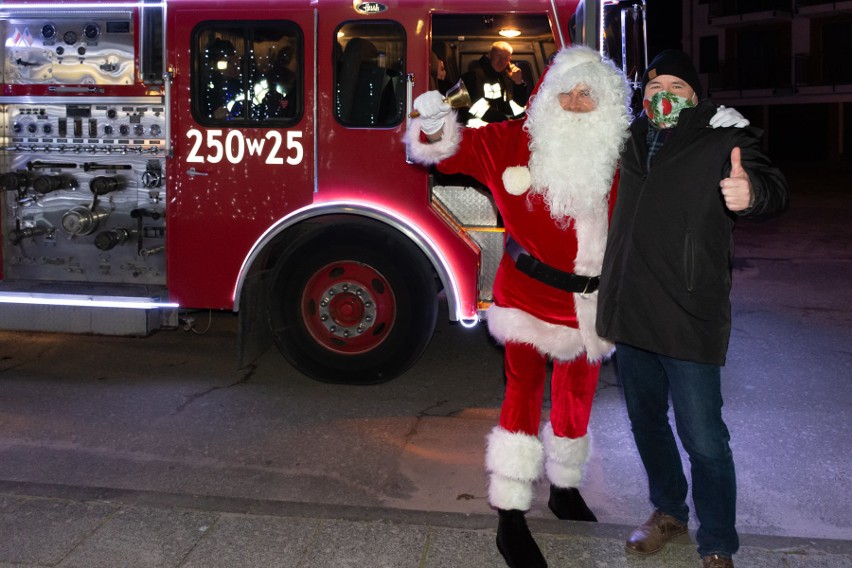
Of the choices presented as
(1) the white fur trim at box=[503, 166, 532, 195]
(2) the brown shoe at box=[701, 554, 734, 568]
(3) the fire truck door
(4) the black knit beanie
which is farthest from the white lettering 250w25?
(2) the brown shoe at box=[701, 554, 734, 568]

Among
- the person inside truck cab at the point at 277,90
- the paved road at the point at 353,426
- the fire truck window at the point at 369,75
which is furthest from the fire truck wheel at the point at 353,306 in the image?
the person inside truck cab at the point at 277,90

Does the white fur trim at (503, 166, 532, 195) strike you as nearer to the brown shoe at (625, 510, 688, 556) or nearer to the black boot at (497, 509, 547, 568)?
the black boot at (497, 509, 547, 568)

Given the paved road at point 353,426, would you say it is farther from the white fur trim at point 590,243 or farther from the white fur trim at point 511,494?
the white fur trim at point 590,243

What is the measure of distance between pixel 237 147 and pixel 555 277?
314cm

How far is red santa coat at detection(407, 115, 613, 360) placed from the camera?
3809 millimetres

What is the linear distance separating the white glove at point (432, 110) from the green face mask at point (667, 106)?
85 centimetres

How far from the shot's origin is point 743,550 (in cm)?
371

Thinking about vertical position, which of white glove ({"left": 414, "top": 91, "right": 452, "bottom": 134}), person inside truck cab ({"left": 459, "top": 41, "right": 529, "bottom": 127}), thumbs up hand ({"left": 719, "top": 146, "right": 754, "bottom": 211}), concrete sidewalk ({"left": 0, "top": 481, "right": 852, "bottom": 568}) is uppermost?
person inside truck cab ({"left": 459, "top": 41, "right": 529, "bottom": 127})

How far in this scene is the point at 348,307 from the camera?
629 centimetres

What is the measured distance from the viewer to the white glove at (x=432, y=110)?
3.81m

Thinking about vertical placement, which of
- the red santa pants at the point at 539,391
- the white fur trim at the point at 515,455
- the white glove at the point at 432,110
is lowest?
the white fur trim at the point at 515,455

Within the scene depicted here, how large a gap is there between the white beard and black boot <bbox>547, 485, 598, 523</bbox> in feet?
4.00

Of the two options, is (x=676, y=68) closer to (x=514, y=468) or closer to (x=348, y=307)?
(x=514, y=468)

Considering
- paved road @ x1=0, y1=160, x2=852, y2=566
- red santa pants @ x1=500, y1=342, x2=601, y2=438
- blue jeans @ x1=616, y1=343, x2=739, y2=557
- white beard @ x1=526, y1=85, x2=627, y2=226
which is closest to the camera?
blue jeans @ x1=616, y1=343, x2=739, y2=557
